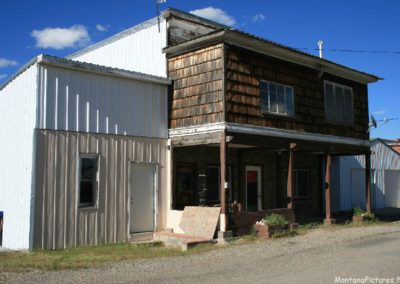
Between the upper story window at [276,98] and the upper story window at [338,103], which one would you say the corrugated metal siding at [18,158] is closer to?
the upper story window at [276,98]

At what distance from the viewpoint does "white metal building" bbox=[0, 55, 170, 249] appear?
1034 centimetres

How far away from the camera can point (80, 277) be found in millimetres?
7695

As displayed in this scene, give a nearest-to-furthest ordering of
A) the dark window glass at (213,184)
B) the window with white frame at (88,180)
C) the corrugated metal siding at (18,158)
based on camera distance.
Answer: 1. the corrugated metal siding at (18,158)
2. the window with white frame at (88,180)
3. the dark window glass at (213,184)

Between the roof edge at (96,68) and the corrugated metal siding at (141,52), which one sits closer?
the roof edge at (96,68)

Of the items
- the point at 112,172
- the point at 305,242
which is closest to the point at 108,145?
the point at 112,172

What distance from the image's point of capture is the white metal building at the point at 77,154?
33.9 feet

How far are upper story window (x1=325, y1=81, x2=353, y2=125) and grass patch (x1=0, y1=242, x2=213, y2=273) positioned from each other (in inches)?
312

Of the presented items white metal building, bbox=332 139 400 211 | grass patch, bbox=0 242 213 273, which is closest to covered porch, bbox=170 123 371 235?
grass patch, bbox=0 242 213 273

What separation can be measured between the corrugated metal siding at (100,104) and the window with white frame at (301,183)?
Answer: 776 centimetres

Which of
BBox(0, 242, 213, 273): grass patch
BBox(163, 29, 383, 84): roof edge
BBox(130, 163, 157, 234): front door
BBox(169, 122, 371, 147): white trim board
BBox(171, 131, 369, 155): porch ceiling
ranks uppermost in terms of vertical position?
BBox(163, 29, 383, 84): roof edge

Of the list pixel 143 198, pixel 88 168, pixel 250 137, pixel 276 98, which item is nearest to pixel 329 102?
pixel 276 98

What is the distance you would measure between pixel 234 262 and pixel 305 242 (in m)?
3.20

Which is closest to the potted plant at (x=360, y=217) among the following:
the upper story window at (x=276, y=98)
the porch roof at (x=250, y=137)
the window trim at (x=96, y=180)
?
the porch roof at (x=250, y=137)

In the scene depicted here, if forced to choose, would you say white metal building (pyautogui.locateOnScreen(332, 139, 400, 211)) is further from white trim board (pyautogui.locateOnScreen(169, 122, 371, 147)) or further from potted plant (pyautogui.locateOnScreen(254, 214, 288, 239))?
potted plant (pyautogui.locateOnScreen(254, 214, 288, 239))
